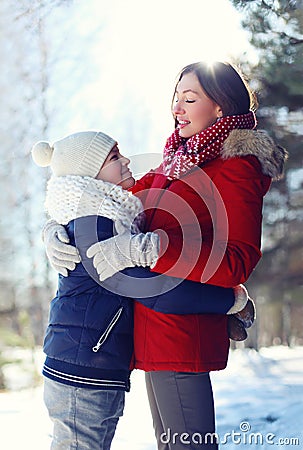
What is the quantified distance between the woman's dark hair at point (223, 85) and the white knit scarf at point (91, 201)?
14.0 inches

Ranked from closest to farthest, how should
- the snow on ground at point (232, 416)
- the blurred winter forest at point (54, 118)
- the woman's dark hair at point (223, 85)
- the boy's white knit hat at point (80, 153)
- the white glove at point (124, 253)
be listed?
the white glove at point (124, 253), the boy's white knit hat at point (80, 153), the woman's dark hair at point (223, 85), the snow on ground at point (232, 416), the blurred winter forest at point (54, 118)

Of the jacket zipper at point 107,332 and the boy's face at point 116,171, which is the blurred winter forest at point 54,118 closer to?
the boy's face at point 116,171

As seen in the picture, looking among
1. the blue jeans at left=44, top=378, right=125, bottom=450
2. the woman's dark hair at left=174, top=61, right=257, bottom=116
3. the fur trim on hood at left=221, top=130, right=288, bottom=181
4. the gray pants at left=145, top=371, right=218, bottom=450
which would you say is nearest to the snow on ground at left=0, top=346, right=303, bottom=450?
the gray pants at left=145, top=371, right=218, bottom=450

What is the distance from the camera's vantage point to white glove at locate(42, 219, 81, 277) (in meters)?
1.45

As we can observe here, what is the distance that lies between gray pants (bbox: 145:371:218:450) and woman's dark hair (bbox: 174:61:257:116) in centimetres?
69

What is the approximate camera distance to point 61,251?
1.45 meters

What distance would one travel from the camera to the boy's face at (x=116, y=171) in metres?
1.52

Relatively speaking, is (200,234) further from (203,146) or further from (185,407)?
(185,407)

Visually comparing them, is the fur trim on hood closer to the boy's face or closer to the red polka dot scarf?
the red polka dot scarf

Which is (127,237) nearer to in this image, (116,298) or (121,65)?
(116,298)

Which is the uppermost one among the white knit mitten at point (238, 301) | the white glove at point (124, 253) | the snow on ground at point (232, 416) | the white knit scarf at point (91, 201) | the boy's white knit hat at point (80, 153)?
the boy's white knit hat at point (80, 153)

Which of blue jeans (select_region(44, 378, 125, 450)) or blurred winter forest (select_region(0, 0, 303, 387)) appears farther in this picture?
blurred winter forest (select_region(0, 0, 303, 387))

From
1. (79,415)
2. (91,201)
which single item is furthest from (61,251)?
(79,415)

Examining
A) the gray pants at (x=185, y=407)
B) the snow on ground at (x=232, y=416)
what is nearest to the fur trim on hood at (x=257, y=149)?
the gray pants at (x=185, y=407)
